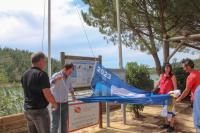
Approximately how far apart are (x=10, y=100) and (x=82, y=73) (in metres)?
2.00

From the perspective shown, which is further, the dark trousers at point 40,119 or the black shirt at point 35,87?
the dark trousers at point 40,119

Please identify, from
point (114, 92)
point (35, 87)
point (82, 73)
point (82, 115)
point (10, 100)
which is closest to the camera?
point (35, 87)

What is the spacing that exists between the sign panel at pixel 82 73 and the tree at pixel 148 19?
18.5 ft

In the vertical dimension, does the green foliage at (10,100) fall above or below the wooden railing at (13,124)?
above

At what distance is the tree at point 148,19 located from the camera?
48.6ft

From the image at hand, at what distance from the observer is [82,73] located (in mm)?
9062

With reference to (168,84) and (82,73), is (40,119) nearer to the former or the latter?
(82,73)

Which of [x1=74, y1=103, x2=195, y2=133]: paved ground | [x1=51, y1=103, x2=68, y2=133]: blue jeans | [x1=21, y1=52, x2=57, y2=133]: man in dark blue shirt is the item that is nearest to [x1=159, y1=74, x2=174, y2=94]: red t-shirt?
[x1=74, y1=103, x2=195, y2=133]: paved ground

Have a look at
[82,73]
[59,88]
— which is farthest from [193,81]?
[82,73]

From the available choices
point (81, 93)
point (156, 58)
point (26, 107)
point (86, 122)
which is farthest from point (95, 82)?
point (156, 58)

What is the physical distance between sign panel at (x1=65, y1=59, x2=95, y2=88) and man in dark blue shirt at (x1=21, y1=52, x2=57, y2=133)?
303cm

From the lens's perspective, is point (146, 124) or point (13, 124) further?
point (146, 124)

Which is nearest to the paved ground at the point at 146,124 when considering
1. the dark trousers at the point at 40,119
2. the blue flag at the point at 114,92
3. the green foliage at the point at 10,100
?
the blue flag at the point at 114,92

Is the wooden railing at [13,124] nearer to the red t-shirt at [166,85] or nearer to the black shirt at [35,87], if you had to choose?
the black shirt at [35,87]
